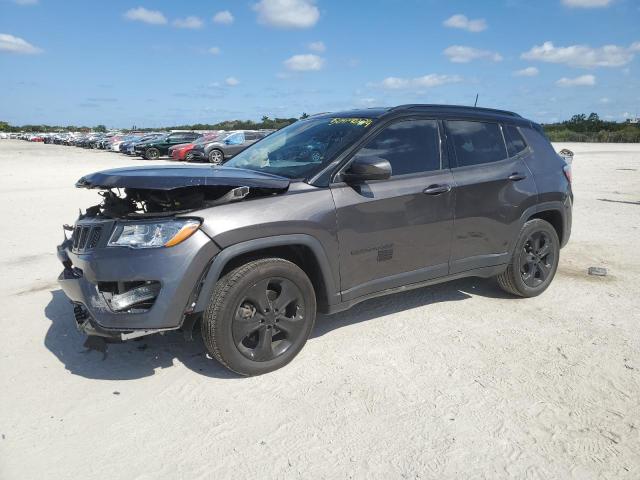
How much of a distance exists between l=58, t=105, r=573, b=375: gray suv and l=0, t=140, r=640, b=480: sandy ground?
355mm

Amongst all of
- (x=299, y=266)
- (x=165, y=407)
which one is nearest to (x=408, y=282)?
(x=299, y=266)

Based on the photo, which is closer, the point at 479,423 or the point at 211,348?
the point at 479,423

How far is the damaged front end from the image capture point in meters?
3.05

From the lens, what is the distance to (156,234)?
10.1 feet

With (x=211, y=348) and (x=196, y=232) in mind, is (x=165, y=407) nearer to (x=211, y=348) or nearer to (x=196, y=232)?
(x=211, y=348)

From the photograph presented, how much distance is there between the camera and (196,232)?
3.10 meters

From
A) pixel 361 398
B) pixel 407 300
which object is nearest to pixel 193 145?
pixel 407 300

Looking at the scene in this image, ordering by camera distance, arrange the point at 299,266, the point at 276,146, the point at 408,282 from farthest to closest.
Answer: the point at 276,146
the point at 408,282
the point at 299,266

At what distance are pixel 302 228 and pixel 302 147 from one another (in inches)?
39.9

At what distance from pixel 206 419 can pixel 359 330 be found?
5.35 ft

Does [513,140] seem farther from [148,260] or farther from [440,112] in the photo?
[148,260]

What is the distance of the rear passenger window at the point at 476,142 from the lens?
4.39 meters

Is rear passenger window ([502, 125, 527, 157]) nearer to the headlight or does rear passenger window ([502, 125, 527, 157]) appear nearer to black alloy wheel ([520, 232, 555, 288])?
black alloy wheel ([520, 232, 555, 288])

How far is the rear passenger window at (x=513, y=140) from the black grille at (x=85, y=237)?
3.63 m
